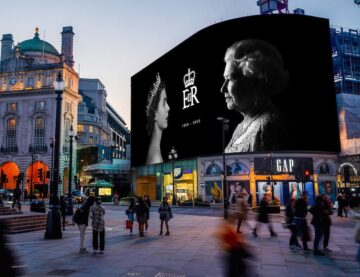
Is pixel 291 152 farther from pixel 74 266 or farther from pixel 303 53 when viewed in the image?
pixel 74 266

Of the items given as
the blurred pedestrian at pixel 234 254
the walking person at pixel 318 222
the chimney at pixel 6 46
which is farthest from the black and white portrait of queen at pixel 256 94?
the chimney at pixel 6 46

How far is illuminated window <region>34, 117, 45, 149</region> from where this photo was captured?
76.8m

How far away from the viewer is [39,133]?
77.3 meters

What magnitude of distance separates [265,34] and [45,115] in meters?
49.4

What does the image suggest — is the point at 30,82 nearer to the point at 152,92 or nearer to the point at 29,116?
the point at 29,116

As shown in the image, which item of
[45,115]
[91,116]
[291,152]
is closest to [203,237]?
[291,152]

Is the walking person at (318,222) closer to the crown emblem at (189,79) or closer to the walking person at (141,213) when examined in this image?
the walking person at (141,213)

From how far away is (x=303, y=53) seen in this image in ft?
160

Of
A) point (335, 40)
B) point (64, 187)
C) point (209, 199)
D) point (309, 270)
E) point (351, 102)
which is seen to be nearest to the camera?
point (309, 270)

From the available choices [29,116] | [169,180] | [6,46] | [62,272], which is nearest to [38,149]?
[29,116]

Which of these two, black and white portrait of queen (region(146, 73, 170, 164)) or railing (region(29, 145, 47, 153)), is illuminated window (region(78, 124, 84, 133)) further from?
black and white portrait of queen (region(146, 73, 170, 164))

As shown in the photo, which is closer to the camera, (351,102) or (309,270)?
(309,270)

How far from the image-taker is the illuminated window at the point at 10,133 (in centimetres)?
7811

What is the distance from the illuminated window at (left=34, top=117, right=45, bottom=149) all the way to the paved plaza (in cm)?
6397
